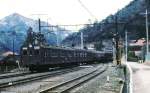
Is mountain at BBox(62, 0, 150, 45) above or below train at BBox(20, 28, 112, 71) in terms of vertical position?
above

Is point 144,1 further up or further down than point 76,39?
further up

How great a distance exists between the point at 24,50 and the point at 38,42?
1928 millimetres

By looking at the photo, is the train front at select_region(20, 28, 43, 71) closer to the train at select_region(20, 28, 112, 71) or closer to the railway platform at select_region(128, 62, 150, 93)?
the train at select_region(20, 28, 112, 71)

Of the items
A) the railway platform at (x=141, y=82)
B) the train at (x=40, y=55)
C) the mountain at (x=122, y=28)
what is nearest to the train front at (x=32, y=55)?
the train at (x=40, y=55)

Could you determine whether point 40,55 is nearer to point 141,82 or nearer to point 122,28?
point 141,82

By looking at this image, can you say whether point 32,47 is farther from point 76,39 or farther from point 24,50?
point 76,39

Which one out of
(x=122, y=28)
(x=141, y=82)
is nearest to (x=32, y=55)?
(x=141, y=82)

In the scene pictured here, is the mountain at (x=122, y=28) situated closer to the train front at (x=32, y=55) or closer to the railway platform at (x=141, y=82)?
the train front at (x=32, y=55)

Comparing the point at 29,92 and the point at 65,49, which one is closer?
the point at 29,92

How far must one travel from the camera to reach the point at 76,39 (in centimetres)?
15088

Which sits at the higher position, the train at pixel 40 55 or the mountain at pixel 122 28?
the mountain at pixel 122 28

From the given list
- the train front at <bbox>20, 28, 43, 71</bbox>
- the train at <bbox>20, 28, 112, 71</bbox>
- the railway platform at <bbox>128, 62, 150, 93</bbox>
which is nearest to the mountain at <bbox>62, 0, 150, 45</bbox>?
the train at <bbox>20, 28, 112, 71</bbox>

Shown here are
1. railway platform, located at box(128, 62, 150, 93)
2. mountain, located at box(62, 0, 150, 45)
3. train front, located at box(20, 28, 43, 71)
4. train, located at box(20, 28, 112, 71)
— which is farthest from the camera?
mountain, located at box(62, 0, 150, 45)

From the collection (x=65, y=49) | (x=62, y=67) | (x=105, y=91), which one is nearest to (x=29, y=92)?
(x=105, y=91)
